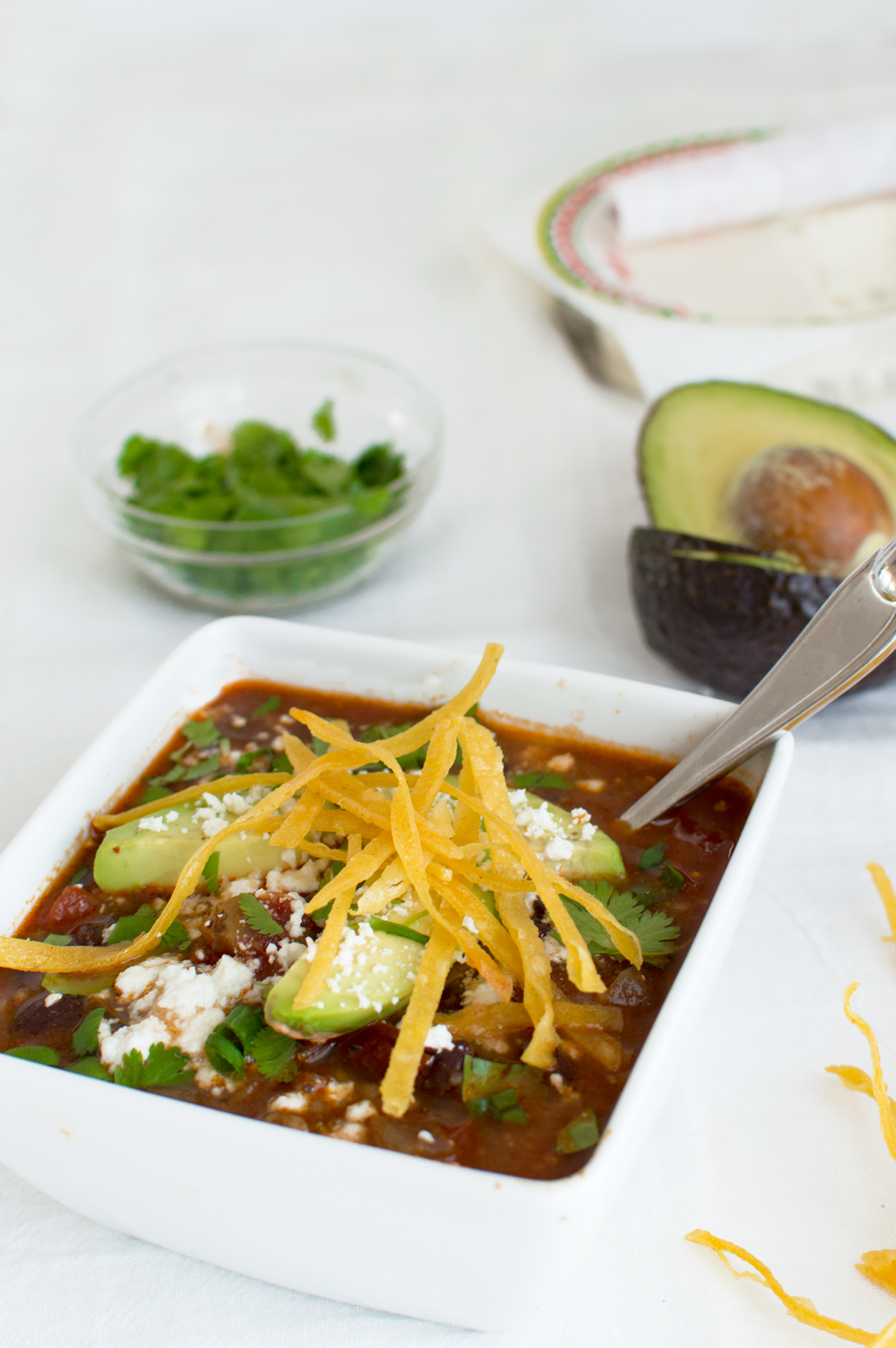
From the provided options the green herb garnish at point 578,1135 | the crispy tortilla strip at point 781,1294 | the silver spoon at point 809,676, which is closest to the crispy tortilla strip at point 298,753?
the silver spoon at point 809,676

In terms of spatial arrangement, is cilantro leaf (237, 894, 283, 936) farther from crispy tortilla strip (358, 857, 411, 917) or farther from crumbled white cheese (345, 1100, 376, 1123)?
crumbled white cheese (345, 1100, 376, 1123)

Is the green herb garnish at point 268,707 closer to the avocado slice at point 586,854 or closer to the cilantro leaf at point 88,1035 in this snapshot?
the avocado slice at point 586,854

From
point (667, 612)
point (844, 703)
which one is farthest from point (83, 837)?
point (844, 703)

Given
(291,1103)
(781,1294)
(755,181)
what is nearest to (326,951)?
(291,1103)

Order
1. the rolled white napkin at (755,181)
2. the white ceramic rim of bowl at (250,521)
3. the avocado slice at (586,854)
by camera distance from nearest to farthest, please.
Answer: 1. the avocado slice at (586,854)
2. the white ceramic rim of bowl at (250,521)
3. the rolled white napkin at (755,181)

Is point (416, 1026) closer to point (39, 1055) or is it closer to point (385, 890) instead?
point (385, 890)

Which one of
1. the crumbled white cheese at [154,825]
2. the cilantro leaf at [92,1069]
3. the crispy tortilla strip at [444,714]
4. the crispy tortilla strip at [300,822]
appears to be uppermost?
the crispy tortilla strip at [444,714]

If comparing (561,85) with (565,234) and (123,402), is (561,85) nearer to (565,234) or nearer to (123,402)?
(565,234)
